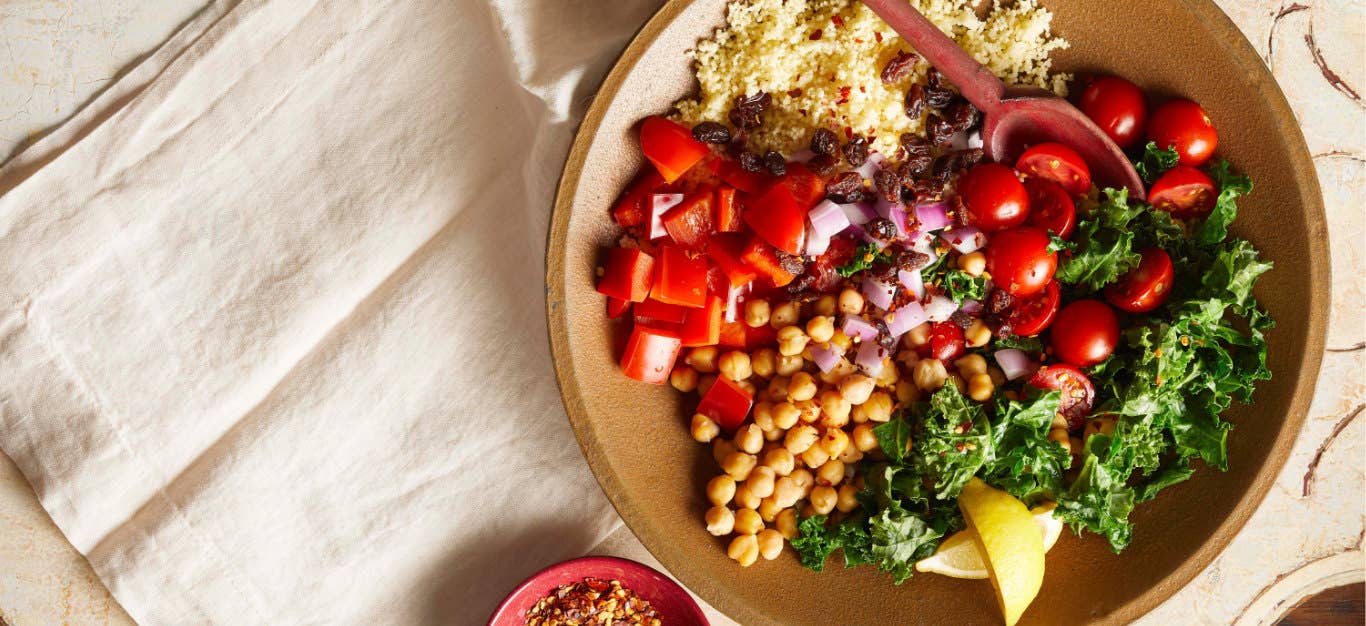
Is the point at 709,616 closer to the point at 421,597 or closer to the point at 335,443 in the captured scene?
the point at 421,597

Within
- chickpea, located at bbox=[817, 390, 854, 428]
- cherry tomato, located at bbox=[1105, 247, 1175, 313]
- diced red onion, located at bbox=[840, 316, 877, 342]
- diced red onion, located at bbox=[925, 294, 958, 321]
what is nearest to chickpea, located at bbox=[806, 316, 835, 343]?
diced red onion, located at bbox=[840, 316, 877, 342]

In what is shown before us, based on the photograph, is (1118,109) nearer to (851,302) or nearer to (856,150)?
(856,150)

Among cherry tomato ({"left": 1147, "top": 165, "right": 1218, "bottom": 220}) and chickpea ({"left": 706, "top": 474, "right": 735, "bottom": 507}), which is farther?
chickpea ({"left": 706, "top": 474, "right": 735, "bottom": 507})

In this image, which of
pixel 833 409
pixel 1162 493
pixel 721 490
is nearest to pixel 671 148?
pixel 833 409

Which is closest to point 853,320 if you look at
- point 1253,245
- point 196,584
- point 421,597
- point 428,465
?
point 1253,245

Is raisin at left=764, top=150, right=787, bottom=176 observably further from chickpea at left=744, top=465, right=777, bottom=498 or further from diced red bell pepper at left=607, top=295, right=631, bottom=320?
chickpea at left=744, top=465, right=777, bottom=498

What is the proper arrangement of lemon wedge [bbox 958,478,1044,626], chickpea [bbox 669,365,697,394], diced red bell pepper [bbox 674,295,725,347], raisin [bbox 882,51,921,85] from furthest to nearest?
chickpea [bbox 669,365,697,394] < diced red bell pepper [bbox 674,295,725,347] < raisin [bbox 882,51,921,85] < lemon wedge [bbox 958,478,1044,626]
